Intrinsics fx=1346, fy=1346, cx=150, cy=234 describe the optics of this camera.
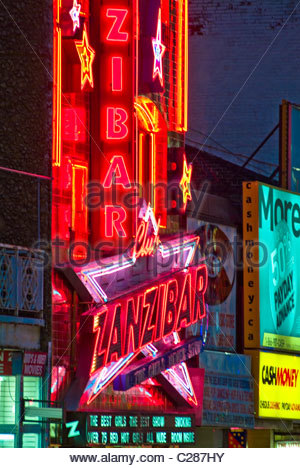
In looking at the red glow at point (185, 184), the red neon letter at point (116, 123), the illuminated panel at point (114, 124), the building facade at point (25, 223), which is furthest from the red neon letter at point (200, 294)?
the building facade at point (25, 223)

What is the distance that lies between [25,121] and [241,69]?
699 inches

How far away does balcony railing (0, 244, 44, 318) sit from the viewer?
2294 cm

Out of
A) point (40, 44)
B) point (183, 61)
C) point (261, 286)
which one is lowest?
point (261, 286)

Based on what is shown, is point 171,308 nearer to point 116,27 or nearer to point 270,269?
point 116,27

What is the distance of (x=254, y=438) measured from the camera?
1411 inches

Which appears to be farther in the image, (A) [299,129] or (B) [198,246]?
(A) [299,129]

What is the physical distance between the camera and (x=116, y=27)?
28625 mm

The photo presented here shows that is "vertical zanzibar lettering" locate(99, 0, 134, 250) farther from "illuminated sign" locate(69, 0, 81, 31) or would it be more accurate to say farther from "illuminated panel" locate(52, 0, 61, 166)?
"illuminated panel" locate(52, 0, 61, 166)

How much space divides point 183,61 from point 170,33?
77 cm

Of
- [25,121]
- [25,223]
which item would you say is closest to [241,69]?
[25,121]

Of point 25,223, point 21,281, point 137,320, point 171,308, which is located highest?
point 25,223

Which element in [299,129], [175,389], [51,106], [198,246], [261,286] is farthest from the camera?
[299,129]

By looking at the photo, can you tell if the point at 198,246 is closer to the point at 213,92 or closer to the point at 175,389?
the point at 175,389

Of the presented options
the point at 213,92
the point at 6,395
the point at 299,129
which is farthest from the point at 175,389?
the point at 213,92
